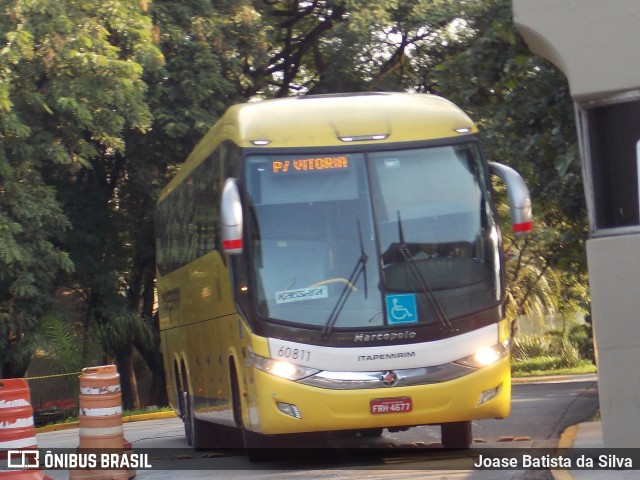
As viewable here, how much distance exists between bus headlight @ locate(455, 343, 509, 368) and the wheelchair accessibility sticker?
0.63m

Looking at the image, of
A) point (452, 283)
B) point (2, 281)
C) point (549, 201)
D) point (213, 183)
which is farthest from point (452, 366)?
point (2, 281)

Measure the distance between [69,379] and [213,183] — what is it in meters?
13.9

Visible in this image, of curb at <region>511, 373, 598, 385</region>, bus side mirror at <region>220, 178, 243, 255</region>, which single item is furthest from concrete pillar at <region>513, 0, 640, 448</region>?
curb at <region>511, 373, 598, 385</region>

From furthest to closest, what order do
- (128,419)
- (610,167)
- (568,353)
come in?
(568,353), (128,419), (610,167)

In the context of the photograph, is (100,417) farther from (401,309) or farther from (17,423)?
(401,309)

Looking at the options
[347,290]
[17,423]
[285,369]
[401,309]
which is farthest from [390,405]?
[17,423]

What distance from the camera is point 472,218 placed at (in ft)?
38.1

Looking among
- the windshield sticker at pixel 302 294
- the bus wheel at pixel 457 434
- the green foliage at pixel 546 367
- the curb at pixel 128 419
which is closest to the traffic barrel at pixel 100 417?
the windshield sticker at pixel 302 294

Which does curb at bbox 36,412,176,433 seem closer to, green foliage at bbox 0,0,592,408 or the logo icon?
green foliage at bbox 0,0,592,408

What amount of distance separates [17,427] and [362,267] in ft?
11.5

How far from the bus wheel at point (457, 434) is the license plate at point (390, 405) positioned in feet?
5.60

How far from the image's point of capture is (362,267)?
36.8ft

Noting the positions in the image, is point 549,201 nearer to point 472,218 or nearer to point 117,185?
point 472,218

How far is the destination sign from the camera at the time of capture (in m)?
11.6
